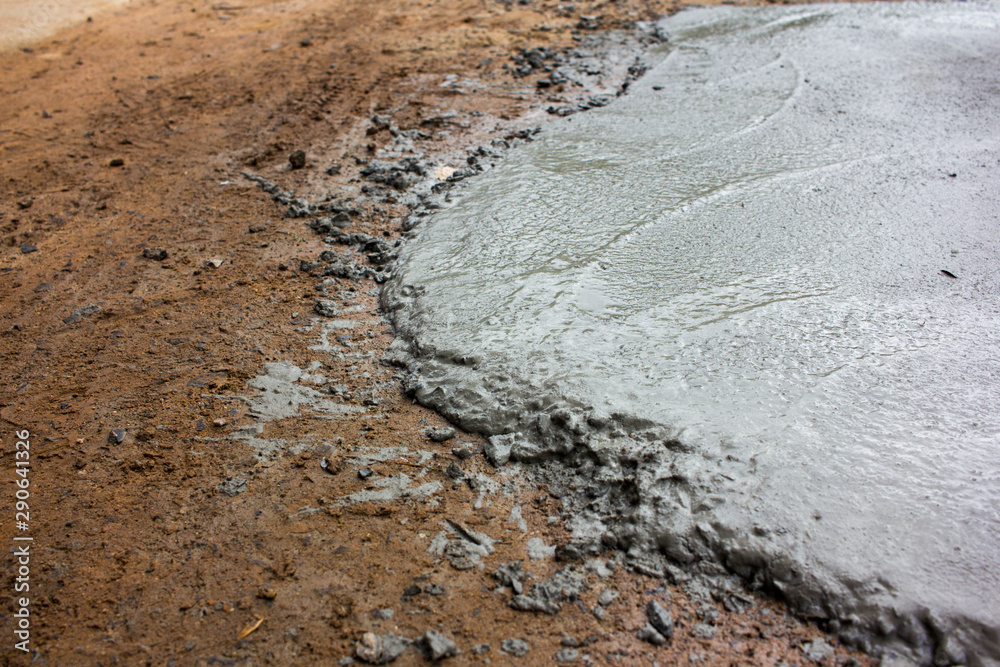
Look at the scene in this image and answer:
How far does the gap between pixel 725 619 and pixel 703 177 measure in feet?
8.47

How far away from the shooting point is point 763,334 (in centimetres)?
243

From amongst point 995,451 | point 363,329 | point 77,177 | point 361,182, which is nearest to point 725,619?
point 995,451

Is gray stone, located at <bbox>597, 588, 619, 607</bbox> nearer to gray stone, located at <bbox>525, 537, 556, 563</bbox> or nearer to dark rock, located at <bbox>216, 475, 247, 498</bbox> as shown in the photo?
gray stone, located at <bbox>525, 537, 556, 563</bbox>

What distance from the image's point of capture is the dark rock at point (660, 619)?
1.69 metres

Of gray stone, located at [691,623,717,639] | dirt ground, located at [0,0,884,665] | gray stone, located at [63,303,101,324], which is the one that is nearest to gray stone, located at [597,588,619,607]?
dirt ground, located at [0,0,884,665]

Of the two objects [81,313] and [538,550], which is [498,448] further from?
[81,313]

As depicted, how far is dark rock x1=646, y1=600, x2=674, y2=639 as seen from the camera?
5.53 feet

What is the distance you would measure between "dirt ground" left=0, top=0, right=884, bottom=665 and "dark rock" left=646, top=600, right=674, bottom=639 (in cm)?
3

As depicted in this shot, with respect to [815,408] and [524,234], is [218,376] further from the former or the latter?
[815,408]

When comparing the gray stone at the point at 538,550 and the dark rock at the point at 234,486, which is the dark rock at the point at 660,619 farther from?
the dark rock at the point at 234,486

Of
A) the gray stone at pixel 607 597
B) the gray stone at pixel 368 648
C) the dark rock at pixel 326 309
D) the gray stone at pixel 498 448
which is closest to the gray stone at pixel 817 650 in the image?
the gray stone at pixel 607 597

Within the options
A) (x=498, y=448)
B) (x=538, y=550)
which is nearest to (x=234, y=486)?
(x=498, y=448)

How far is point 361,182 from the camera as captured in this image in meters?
3.92

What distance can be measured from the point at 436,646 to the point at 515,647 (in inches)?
8.9
